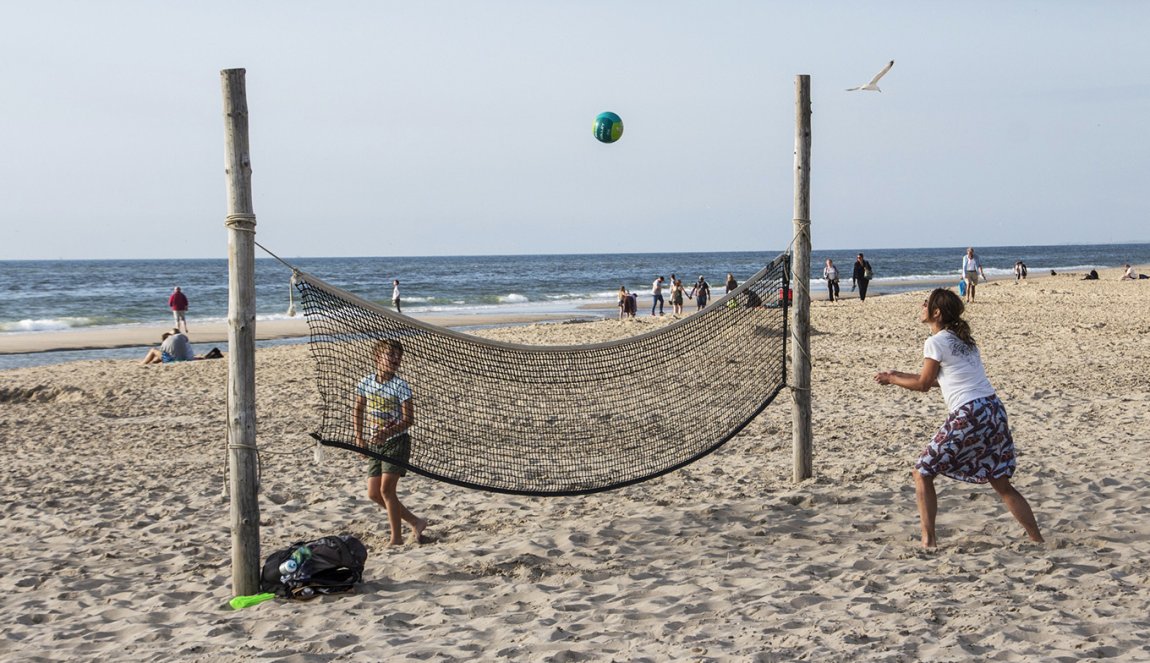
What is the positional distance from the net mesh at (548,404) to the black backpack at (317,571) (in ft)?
1.73

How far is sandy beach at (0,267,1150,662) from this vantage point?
4422 mm

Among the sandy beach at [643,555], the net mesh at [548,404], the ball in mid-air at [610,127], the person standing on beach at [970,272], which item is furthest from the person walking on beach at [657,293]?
the ball in mid-air at [610,127]

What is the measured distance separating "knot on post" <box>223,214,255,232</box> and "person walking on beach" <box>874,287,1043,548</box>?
322 cm

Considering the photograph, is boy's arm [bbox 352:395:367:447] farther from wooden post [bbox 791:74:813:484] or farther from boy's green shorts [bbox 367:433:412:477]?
wooden post [bbox 791:74:813:484]

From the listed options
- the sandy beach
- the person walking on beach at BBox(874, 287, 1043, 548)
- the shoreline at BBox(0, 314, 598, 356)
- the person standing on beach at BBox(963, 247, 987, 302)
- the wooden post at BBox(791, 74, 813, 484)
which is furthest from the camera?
the shoreline at BBox(0, 314, 598, 356)

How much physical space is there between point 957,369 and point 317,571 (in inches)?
135

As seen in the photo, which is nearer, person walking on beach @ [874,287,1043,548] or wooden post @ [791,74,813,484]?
person walking on beach @ [874,287,1043,548]

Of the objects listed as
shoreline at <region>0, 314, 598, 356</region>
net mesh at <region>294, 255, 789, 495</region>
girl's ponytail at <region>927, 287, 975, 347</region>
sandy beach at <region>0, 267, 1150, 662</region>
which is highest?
girl's ponytail at <region>927, 287, 975, 347</region>

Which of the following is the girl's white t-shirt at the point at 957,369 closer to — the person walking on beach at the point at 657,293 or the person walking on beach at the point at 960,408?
the person walking on beach at the point at 960,408

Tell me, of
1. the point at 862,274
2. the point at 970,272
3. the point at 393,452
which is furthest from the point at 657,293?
the point at 393,452

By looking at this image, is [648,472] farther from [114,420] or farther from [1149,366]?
[1149,366]

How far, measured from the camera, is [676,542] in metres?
6.01

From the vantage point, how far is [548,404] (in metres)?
10.8

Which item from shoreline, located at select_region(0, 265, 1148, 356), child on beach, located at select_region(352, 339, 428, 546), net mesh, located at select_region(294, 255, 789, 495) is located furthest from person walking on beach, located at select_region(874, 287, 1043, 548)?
shoreline, located at select_region(0, 265, 1148, 356)
